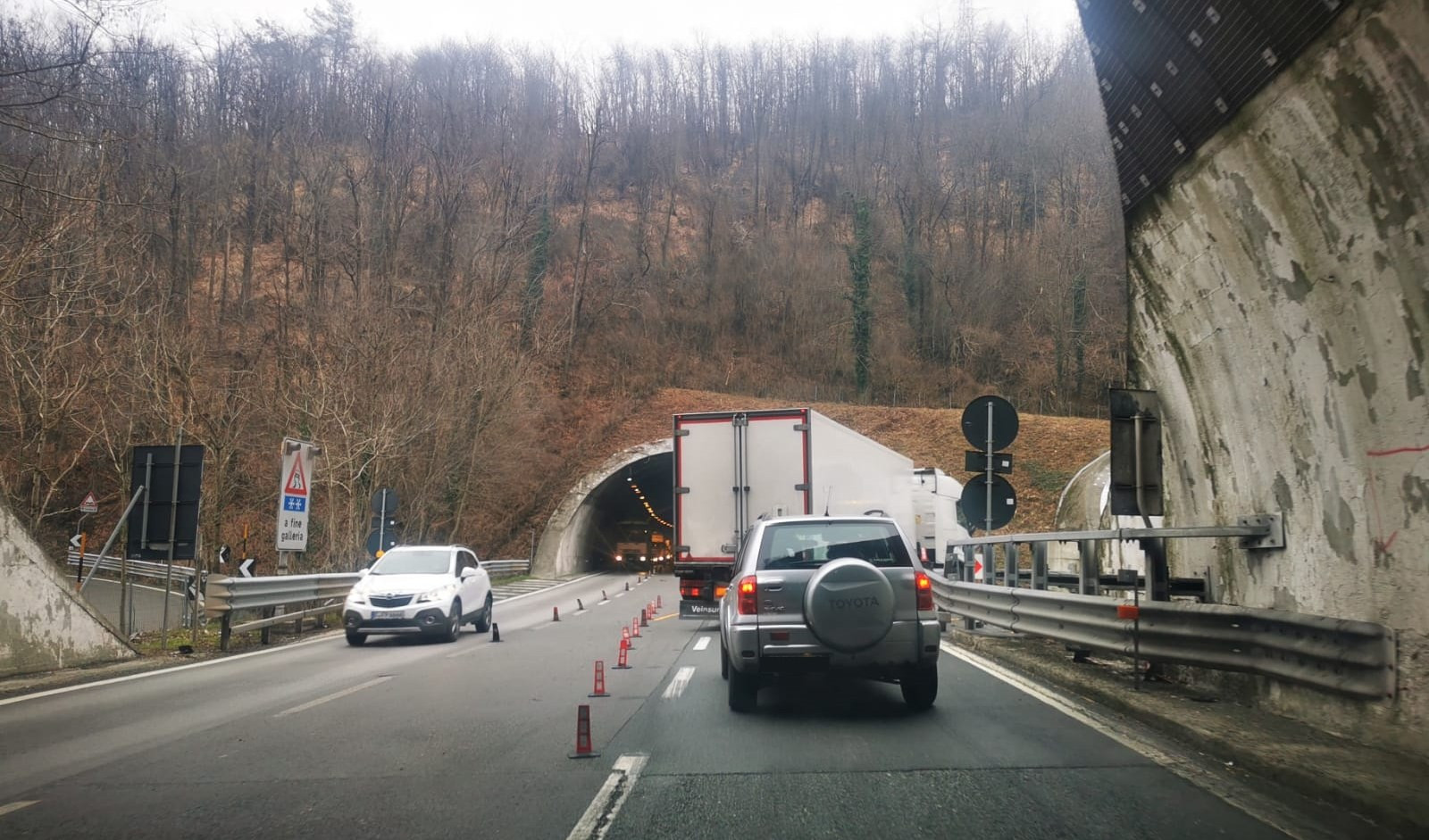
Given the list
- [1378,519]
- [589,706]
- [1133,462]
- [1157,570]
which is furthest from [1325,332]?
[589,706]

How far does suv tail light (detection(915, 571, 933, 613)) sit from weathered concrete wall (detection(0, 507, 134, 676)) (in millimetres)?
9752

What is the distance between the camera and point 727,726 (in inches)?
314

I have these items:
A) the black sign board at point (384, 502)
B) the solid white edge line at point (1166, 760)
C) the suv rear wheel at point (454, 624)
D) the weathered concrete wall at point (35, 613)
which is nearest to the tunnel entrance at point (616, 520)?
the black sign board at point (384, 502)

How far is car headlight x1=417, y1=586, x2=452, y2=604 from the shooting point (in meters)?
16.0

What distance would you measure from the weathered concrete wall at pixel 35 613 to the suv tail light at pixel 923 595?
9.75m

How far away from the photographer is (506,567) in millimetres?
40625

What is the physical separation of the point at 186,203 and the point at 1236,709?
50375 millimetres

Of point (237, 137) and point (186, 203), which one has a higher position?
point (237, 137)

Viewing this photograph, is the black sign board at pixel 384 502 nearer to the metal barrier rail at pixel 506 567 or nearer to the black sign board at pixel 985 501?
the metal barrier rail at pixel 506 567

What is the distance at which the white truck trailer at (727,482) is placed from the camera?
684 inches

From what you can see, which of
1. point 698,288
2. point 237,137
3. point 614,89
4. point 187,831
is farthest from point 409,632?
point 614,89

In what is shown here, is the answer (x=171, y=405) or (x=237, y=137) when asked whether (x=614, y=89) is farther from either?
(x=171, y=405)

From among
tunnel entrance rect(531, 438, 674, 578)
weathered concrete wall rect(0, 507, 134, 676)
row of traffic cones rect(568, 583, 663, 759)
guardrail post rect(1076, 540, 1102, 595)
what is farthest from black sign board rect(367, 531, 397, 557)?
guardrail post rect(1076, 540, 1102, 595)

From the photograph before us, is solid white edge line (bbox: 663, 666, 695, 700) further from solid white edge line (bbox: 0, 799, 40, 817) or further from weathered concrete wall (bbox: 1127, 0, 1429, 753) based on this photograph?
solid white edge line (bbox: 0, 799, 40, 817)
